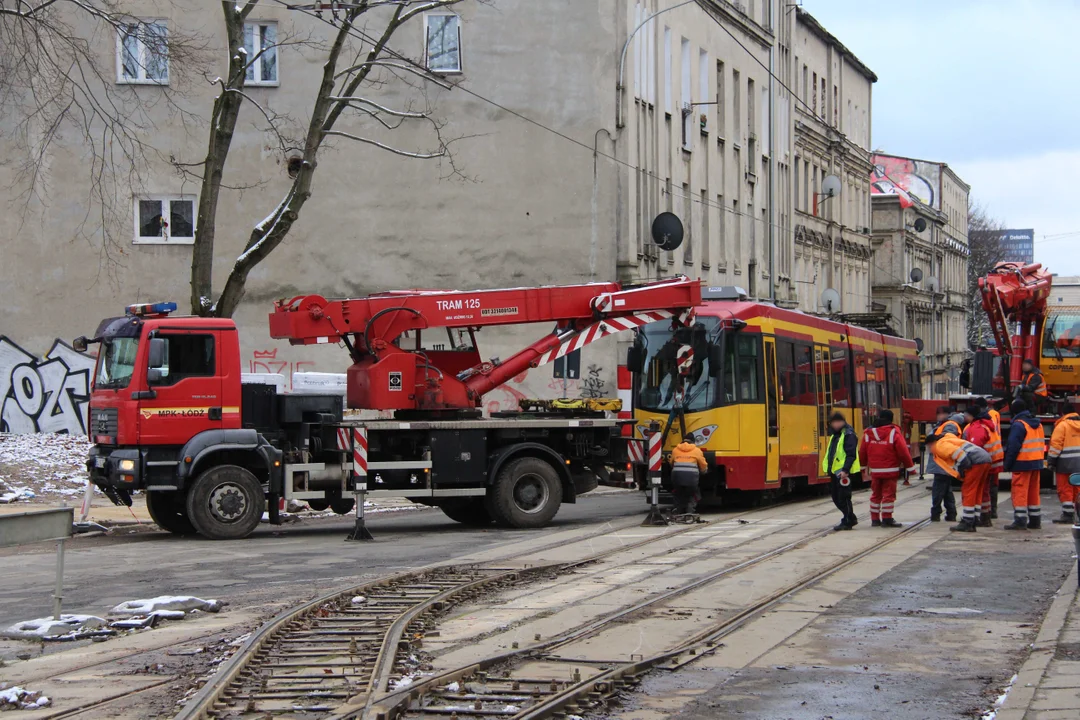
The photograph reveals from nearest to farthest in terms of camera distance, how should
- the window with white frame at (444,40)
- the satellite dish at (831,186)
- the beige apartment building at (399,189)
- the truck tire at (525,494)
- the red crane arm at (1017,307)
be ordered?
the truck tire at (525,494)
the red crane arm at (1017,307)
the beige apartment building at (399,189)
the window with white frame at (444,40)
the satellite dish at (831,186)

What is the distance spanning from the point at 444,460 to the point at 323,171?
14.7 metres

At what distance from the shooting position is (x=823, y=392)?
77.0 feet

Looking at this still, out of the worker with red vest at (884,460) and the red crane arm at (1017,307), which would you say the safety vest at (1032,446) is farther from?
the red crane arm at (1017,307)

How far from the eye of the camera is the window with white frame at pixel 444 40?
31250 mm

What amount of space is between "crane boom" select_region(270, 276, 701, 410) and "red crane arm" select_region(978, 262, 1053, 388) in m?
8.66

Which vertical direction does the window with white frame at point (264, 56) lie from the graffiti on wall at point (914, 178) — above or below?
below

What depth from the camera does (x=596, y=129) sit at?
31.9 m

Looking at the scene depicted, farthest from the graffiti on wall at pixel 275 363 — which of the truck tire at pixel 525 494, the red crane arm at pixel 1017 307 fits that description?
the red crane arm at pixel 1017 307

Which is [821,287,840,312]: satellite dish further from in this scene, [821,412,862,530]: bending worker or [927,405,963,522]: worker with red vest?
[821,412,862,530]: bending worker

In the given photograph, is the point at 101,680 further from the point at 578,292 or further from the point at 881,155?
the point at 881,155

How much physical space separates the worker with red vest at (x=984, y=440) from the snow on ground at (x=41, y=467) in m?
14.2

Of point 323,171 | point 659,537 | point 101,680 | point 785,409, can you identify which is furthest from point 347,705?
point 323,171

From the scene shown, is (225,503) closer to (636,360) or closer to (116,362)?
(116,362)

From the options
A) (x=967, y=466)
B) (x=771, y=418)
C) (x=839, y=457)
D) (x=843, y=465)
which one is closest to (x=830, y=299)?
(x=771, y=418)
